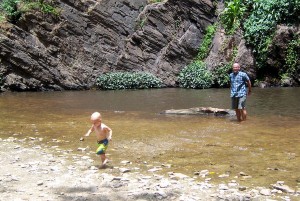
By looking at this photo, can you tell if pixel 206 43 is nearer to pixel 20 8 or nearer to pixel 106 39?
pixel 106 39

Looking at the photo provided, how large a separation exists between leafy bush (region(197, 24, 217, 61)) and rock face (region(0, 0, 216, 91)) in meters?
0.33

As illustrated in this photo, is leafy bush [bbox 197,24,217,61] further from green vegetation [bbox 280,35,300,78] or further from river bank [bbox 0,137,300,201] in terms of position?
river bank [bbox 0,137,300,201]

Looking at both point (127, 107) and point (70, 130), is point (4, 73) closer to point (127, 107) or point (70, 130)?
point (127, 107)

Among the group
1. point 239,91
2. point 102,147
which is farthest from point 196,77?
point 102,147

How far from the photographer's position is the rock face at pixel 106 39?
21.6 meters

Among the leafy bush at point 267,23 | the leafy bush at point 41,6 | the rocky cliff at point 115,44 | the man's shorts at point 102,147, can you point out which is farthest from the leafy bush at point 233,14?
the man's shorts at point 102,147

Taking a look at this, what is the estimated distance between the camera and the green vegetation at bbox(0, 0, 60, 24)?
70.8 feet

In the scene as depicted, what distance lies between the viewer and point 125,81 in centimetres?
2283

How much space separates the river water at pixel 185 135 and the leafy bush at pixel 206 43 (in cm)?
971

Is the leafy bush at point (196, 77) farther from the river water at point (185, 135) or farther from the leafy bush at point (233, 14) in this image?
the river water at point (185, 135)

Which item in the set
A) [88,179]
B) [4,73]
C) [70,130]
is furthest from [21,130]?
[4,73]

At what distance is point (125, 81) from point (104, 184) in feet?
58.6

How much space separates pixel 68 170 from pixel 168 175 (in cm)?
153

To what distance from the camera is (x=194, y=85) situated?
72.9 feet
